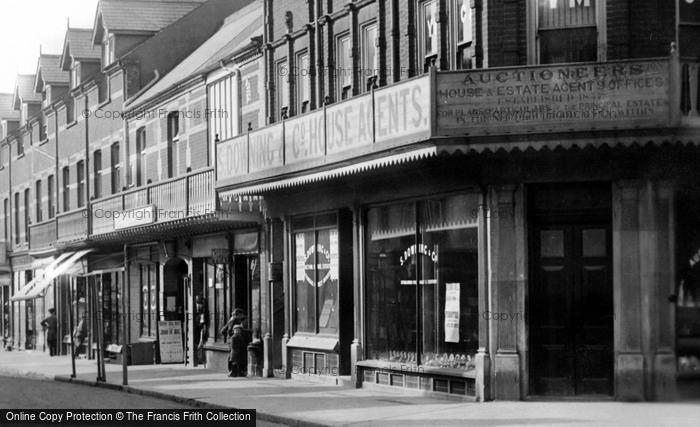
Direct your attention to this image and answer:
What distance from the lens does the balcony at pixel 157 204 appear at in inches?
1003

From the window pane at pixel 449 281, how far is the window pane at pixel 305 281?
3.99m

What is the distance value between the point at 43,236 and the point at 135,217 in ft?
39.2

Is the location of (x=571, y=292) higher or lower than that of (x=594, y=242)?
lower

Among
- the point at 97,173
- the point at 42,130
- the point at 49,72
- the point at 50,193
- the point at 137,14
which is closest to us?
the point at 97,173

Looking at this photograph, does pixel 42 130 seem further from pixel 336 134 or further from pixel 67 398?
pixel 336 134

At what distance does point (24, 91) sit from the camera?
49.4 m

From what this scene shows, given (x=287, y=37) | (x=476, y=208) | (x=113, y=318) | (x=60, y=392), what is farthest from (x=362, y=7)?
(x=113, y=318)

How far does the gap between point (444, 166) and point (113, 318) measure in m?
19.8

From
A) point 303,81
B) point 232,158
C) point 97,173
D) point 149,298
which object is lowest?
point 149,298

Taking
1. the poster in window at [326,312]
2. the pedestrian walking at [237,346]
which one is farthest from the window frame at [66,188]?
the poster in window at [326,312]

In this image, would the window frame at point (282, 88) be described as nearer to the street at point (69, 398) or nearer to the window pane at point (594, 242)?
the street at point (69, 398)

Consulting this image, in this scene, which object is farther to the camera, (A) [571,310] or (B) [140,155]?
(B) [140,155]

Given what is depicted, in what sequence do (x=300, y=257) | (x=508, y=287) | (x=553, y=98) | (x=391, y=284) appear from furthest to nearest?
(x=300, y=257) < (x=391, y=284) < (x=508, y=287) < (x=553, y=98)

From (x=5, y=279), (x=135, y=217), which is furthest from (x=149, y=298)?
(x=5, y=279)
